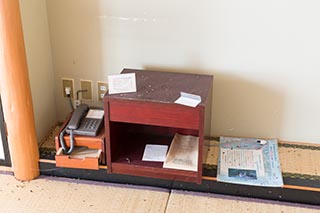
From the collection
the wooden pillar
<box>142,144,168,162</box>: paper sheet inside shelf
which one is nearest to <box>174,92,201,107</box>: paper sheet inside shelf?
<box>142,144,168,162</box>: paper sheet inside shelf

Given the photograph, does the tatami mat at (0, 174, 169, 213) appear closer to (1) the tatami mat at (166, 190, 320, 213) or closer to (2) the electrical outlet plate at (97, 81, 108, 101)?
(1) the tatami mat at (166, 190, 320, 213)

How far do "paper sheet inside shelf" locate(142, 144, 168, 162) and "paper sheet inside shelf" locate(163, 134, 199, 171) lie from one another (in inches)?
1.3

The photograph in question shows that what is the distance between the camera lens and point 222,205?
1.91 m

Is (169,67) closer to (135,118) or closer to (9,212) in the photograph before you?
(135,118)

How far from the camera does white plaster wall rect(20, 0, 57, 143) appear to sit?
207cm

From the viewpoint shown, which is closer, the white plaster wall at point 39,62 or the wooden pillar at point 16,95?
the wooden pillar at point 16,95

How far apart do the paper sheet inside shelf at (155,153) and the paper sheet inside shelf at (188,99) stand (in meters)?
0.33

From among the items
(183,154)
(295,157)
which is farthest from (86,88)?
(295,157)

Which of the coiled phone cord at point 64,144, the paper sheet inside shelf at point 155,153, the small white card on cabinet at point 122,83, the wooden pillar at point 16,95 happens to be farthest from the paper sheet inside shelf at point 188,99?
the wooden pillar at point 16,95

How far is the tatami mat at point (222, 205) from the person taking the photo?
6.18 ft

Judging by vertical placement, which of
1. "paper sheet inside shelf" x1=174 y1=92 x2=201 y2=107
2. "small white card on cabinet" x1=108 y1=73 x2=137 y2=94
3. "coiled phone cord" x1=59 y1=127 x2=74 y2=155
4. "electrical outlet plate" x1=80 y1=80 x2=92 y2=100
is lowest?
"coiled phone cord" x1=59 y1=127 x2=74 y2=155

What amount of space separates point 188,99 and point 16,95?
0.73 metres

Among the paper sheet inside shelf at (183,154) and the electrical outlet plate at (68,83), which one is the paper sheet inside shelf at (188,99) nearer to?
the paper sheet inside shelf at (183,154)

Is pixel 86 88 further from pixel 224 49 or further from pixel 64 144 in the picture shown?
pixel 224 49
